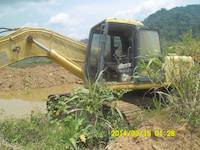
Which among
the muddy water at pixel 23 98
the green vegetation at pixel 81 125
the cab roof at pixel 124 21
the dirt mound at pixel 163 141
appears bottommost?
the muddy water at pixel 23 98

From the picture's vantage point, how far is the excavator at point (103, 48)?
851 cm

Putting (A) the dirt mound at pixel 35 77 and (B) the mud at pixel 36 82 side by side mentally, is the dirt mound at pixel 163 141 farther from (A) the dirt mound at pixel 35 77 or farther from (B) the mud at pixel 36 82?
(A) the dirt mound at pixel 35 77

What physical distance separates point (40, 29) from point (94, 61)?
130 cm

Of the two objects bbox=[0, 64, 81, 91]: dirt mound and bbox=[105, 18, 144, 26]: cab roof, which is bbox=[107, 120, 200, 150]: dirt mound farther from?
bbox=[0, 64, 81, 91]: dirt mound

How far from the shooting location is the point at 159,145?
4.88m

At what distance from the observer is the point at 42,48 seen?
903 cm

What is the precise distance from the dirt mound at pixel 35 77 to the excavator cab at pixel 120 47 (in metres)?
14.5

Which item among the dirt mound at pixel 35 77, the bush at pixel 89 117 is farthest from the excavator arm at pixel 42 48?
the dirt mound at pixel 35 77

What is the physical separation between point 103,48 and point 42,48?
1.29 meters

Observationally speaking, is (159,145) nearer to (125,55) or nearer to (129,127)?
(129,127)

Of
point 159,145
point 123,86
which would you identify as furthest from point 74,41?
point 159,145

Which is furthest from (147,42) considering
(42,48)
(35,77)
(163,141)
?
(35,77)

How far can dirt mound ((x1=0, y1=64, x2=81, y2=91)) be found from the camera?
2423 centimetres

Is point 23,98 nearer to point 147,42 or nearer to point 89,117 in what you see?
point 147,42
